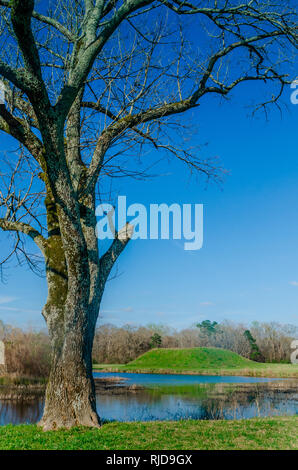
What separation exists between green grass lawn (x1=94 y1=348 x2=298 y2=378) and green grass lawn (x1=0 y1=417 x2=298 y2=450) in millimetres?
31991

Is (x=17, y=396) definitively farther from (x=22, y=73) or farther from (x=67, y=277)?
(x=22, y=73)

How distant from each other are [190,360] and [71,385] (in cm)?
4121

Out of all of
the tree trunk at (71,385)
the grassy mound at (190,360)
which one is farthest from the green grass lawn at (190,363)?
the tree trunk at (71,385)

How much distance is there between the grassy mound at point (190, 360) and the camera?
43031 millimetres

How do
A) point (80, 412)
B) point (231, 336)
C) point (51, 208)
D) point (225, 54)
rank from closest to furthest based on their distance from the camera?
1. point (80, 412)
2. point (51, 208)
3. point (225, 54)
4. point (231, 336)

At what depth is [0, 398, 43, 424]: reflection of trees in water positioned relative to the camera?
473 inches

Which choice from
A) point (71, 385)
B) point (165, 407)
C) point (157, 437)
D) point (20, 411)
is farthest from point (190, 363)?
point (157, 437)

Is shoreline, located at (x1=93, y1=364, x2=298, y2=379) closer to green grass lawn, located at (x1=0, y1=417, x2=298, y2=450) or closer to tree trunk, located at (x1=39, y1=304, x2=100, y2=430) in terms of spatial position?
green grass lawn, located at (x1=0, y1=417, x2=298, y2=450)

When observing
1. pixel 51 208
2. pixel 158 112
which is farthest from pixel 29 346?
pixel 158 112

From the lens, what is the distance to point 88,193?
7.58m

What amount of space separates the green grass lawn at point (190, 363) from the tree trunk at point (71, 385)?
32.6 metres

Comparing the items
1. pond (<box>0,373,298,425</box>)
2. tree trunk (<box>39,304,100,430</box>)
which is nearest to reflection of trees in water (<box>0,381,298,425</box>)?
pond (<box>0,373,298,425</box>)

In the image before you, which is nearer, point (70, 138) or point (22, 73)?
point (22, 73)

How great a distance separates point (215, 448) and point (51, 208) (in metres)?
5.19
